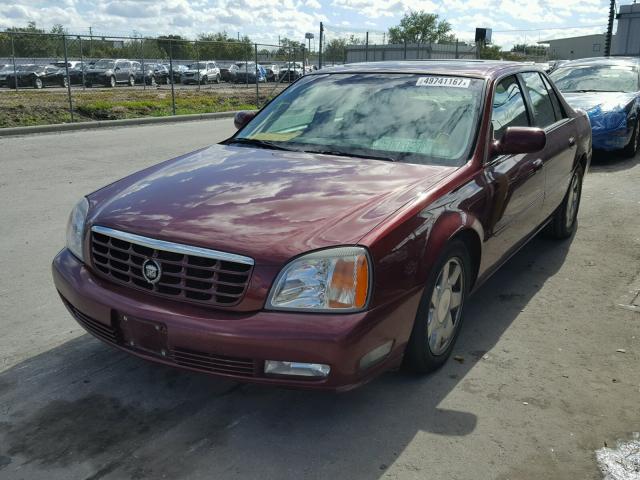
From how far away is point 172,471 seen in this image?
2.63 meters

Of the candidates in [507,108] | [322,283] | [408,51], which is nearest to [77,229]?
→ [322,283]

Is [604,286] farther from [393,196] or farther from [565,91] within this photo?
[565,91]

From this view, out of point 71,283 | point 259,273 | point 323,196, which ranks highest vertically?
point 323,196


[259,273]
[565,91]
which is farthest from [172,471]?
[565,91]

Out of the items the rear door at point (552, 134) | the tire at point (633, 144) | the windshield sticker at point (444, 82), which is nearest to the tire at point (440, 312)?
the windshield sticker at point (444, 82)

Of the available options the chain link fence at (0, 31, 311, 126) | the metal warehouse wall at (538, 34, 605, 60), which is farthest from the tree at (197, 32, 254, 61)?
the metal warehouse wall at (538, 34, 605, 60)

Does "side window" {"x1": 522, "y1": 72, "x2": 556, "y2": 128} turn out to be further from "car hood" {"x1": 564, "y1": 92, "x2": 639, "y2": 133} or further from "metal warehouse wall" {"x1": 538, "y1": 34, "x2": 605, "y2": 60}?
"metal warehouse wall" {"x1": 538, "y1": 34, "x2": 605, "y2": 60}

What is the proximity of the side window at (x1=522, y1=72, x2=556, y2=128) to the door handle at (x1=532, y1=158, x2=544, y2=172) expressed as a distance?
0.36 meters

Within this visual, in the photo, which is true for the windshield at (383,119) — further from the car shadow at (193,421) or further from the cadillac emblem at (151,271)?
the cadillac emblem at (151,271)

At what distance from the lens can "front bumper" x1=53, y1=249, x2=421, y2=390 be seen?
2.62m

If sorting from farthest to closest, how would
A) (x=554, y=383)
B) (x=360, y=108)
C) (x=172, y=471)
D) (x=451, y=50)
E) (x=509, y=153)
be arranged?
(x=451, y=50)
(x=360, y=108)
(x=509, y=153)
(x=554, y=383)
(x=172, y=471)

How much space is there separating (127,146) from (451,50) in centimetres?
3234

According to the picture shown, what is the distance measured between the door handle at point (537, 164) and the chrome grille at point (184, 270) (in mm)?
2586

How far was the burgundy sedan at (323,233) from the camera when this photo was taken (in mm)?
2686
